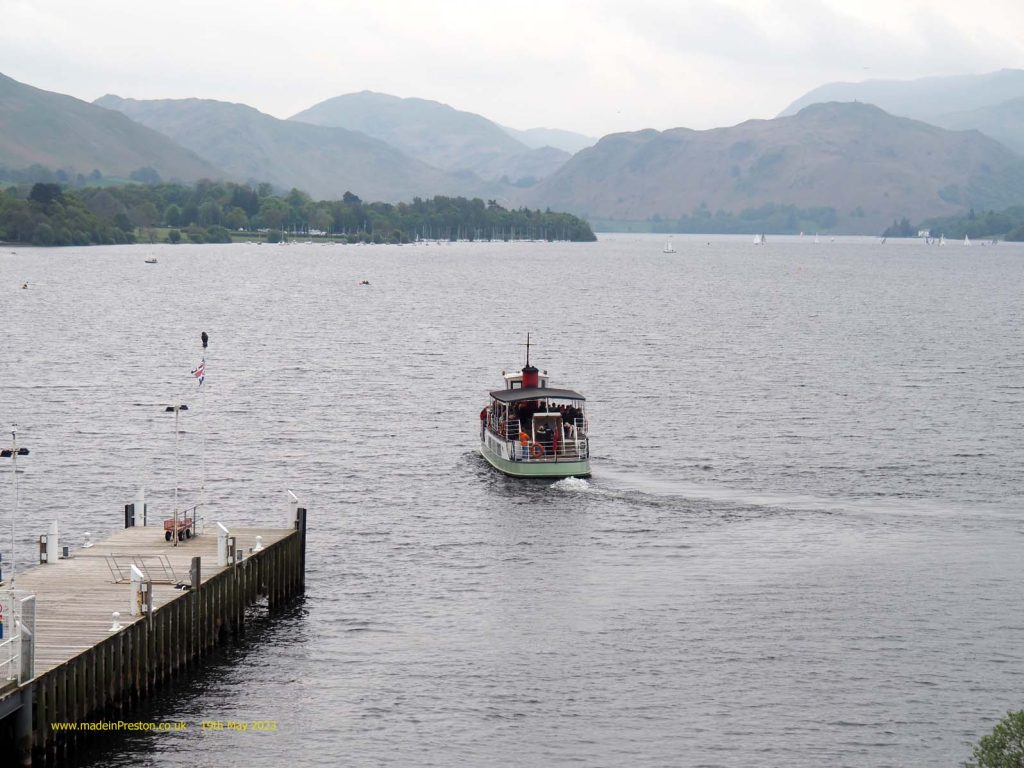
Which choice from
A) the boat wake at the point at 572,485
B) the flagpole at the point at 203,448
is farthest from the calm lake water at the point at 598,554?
the flagpole at the point at 203,448

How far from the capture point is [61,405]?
323 feet

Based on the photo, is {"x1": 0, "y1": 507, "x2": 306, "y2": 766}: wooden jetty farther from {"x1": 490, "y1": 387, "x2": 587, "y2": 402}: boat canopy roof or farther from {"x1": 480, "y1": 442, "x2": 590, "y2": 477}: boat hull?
{"x1": 490, "y1": 387, "x2": 587, "y2": 402}: boat canopy roof

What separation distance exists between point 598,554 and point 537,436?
58.2 feet

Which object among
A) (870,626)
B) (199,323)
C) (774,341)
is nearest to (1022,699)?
(870,626)

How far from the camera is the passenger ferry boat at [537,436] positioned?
74625mm

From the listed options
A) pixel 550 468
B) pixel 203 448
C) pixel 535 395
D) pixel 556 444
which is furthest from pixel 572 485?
pixel 203 448

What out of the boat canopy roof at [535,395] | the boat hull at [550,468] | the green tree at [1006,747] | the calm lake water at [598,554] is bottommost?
the calm lake water at [598,554]

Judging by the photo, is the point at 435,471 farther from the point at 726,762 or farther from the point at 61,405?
the point at 726,762

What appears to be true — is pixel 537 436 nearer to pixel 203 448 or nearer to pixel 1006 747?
pixel 203 448

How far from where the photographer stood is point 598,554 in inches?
2338

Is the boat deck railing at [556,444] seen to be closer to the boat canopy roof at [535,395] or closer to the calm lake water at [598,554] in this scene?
the boat canopy roof at [535,395]

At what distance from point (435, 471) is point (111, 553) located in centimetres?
3075

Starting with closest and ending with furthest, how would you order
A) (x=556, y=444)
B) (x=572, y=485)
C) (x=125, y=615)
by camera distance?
(x=125, y=615)
(x=572, y=485)
(x=556, y=444)

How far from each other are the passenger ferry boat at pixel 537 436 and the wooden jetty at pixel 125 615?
74.9ft
